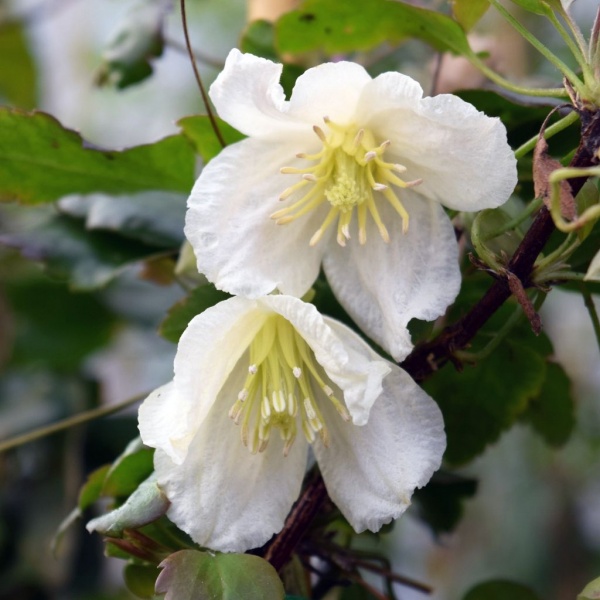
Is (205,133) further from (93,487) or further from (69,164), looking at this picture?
(93,487)

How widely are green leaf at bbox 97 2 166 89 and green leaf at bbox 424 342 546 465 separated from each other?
1.52 ft

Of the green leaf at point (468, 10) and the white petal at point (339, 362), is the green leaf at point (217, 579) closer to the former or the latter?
the white petal at point (339, 362)

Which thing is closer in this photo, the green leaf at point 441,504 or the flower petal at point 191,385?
the flower petal at point 191,385

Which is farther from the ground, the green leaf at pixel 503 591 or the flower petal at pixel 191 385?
the flower petal at pixel 191 385

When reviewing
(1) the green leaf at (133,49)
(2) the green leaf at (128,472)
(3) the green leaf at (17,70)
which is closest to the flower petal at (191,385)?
(2) the green leaf at (128,472)

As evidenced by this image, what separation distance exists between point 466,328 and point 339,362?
0.09m

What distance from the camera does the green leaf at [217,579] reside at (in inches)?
18.8

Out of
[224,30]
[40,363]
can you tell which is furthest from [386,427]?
[224,30]

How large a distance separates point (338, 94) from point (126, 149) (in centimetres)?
25

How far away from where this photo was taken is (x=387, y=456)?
0.53m

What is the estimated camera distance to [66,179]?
2.46ft

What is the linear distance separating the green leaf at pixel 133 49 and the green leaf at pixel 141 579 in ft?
1.69

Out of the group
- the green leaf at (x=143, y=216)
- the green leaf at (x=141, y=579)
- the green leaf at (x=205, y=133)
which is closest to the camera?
the green leaf at (x=141, y=579)

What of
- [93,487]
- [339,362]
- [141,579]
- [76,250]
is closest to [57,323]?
[76,250]
